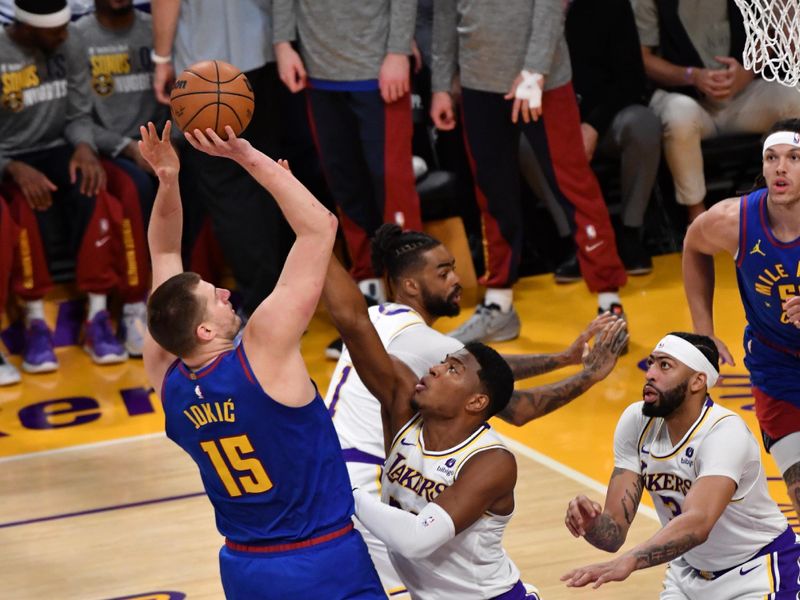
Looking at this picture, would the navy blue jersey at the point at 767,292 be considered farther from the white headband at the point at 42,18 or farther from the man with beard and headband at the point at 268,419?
the white headband at the point at 42,18

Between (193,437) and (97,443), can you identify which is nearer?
(193,437)

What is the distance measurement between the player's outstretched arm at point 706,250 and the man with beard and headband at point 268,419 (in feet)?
6.06

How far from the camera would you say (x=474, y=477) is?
14.1ft

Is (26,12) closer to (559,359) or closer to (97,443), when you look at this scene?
(97,443)

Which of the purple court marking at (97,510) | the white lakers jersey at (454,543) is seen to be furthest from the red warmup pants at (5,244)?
the white lakers jersey at (454,543)

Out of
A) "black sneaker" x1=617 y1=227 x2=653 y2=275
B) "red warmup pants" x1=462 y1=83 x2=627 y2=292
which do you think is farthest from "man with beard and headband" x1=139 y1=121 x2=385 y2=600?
"black sneaker" x1=617 y1=227 x2=653 y2=275

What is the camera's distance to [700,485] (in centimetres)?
457

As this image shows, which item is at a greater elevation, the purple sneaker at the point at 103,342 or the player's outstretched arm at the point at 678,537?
the player's outstretched arm at the point at 678,537

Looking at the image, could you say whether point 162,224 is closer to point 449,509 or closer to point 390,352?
point 390,352

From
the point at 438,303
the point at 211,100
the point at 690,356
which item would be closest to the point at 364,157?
the point at 438,303

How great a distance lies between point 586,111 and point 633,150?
39 cm

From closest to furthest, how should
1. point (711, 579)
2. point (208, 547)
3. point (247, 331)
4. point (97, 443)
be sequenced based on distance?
1. point (247, 331)
2. point (711, 579)
3. point (208, 547)
4. point (97, 443)

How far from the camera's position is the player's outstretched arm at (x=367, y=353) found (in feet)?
15.1

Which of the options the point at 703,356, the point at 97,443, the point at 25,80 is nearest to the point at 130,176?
the point at 25,80
